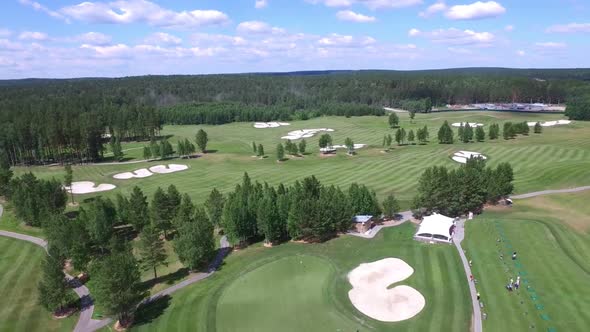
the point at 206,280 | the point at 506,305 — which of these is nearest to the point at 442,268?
the point at 506,305

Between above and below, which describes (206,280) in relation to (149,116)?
below

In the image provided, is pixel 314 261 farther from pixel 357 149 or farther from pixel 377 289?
pixel 357 149

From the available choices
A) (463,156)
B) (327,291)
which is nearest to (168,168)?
(327,291)

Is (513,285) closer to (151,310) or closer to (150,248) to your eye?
(151,310)

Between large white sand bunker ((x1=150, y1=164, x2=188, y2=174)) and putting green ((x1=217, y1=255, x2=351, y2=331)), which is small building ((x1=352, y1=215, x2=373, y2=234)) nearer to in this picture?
putting green ((x1=217, y1=255, x2=351, y2=331))

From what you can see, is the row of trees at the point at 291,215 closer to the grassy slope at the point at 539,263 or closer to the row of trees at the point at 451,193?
the row of trees at the point at 451,193

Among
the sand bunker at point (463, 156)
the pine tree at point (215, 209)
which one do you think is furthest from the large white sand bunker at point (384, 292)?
the sand bunker at point (463, 156)

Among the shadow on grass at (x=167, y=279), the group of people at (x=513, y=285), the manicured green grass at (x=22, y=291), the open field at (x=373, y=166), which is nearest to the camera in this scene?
the group of people at (x=513, y=285)
